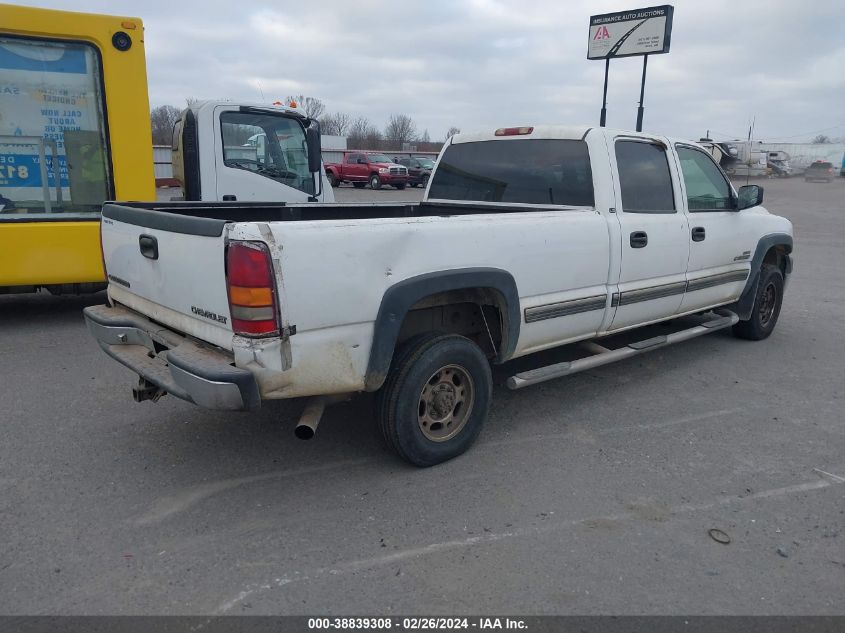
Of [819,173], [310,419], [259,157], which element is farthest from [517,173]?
[819,173]

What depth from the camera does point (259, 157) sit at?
8156mm

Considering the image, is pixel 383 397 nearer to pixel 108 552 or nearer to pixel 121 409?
pixel 108 552

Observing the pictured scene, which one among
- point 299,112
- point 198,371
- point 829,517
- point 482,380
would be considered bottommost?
point 829,517

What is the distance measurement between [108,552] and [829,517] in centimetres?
347

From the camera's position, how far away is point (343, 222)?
3.09 meters

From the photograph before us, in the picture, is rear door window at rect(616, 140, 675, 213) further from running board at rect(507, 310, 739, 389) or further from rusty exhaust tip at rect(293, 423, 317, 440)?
rusty exhaust tip at rect(293, 423, 317, 440)

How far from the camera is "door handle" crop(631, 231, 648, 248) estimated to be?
4.59 m

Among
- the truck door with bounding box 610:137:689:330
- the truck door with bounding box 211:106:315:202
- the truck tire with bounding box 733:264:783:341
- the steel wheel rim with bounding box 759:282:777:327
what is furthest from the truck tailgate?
the steel wheel rim with bounding box 759:282:777:327

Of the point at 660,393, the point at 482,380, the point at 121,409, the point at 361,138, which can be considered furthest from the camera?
the point at 361,138

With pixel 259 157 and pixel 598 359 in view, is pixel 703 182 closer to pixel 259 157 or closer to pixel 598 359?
pixel 598 359

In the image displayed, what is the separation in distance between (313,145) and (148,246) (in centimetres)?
495

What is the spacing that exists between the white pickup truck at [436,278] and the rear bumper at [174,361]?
0.03ft

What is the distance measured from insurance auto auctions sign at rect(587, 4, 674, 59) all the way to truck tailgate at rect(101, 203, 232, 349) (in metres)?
22.1

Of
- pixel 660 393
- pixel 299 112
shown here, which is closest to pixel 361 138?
pixel 299 112
